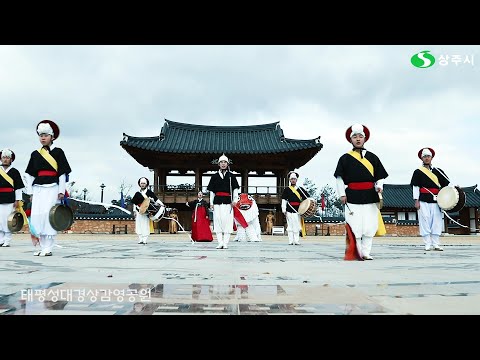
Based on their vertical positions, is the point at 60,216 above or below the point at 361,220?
above

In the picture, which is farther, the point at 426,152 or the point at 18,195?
the point at 18,195

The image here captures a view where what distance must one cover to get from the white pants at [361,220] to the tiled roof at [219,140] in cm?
1663

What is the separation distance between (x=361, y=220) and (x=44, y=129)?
4.15 metres

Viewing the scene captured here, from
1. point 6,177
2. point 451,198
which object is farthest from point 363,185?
point 6,177

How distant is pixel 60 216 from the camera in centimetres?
488

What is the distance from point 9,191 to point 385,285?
285 inches

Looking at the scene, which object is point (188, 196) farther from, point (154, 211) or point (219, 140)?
point (154, 211)

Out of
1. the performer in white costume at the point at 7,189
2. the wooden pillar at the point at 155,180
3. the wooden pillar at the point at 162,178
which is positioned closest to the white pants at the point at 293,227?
the performer in white costume at the point at 7,189

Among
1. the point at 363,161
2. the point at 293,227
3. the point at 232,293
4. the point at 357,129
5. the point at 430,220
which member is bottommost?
the point at 232,293

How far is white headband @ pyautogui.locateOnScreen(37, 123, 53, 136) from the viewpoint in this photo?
5055mm

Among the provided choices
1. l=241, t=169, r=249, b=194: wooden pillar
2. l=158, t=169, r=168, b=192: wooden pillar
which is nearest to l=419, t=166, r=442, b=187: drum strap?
l=241, t=169, r=249, b=194: wooden pillar

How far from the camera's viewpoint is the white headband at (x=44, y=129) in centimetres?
505

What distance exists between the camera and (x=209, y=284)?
2479mm

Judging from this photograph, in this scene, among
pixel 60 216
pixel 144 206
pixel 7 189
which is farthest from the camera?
pixel 144 206
